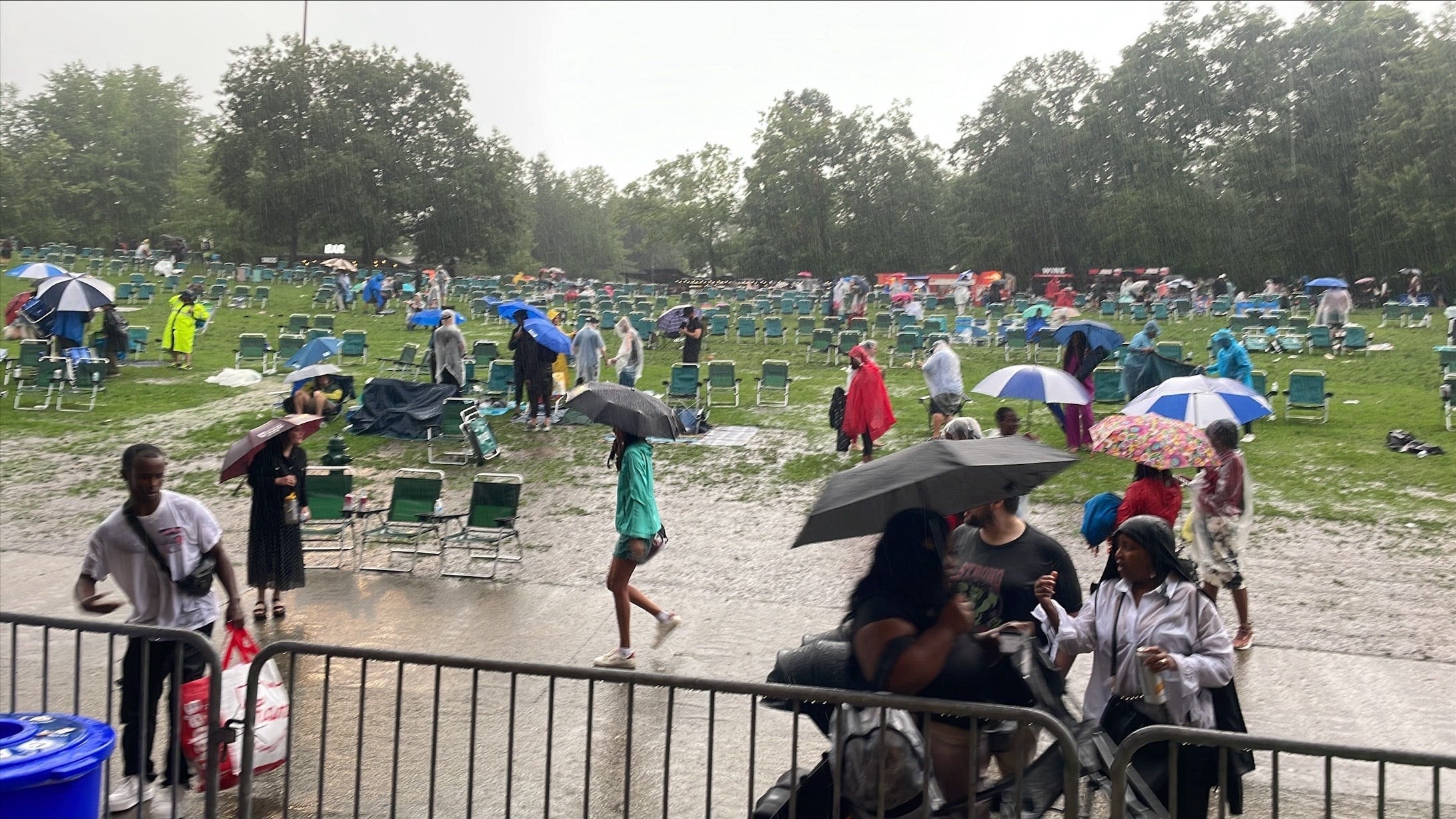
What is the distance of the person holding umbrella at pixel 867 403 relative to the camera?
14.2 m

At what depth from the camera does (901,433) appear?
16.9 metres

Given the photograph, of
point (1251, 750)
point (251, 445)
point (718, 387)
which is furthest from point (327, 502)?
point (718, 387)

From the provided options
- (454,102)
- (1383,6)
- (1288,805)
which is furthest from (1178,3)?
(1288,805)

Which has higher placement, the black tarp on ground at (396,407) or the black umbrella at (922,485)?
the black umbrella at (922,485)

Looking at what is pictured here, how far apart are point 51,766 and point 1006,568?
3.58 meters

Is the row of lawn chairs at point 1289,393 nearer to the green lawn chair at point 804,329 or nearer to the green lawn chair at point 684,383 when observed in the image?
the green lawn chair at point 684,383

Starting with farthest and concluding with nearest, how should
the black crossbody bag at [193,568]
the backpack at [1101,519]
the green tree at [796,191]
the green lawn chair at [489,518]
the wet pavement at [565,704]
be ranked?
the green tree at [796,191]
the green lawn chair at [489,518]
the backpack at [1101,519]
the wet pavement at [565,704]
the black crossbody bag at [193,568]

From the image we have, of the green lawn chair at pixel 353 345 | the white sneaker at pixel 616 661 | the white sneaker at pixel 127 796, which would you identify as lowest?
the white sneaker at pixel 127 796

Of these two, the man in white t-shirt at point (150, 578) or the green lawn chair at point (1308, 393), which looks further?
the green lawn chair at point (1308, 393)

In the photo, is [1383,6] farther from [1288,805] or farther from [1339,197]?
[1288,805]

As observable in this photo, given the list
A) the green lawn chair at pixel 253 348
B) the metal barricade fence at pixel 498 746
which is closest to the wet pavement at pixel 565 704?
the metal barricade fence at pixel 498 746

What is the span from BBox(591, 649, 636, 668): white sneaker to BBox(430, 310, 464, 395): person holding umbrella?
9.24 meters

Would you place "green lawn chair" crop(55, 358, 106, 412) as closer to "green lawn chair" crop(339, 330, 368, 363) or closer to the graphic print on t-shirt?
"green lawn chair" crop(339, 330, 368, 363)

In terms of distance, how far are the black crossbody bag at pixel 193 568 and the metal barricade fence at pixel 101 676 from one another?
0.77ft
